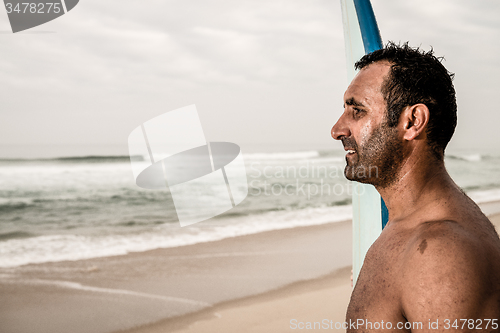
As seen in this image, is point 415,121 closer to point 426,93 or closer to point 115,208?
point 426,93

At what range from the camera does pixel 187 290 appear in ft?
13.8

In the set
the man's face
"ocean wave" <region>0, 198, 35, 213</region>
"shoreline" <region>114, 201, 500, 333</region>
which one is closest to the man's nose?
the man's face

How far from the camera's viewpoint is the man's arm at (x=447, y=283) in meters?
0.85

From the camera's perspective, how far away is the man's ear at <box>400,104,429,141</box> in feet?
4.15

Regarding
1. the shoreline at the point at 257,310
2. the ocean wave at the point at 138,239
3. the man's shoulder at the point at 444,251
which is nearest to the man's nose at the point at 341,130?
the man's shoulder at the point at 444,251

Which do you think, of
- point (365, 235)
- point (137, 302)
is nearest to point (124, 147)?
point (137, 302)

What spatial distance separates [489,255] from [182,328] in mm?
3000

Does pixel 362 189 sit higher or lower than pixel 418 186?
lower

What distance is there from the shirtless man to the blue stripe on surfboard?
135 centimetres

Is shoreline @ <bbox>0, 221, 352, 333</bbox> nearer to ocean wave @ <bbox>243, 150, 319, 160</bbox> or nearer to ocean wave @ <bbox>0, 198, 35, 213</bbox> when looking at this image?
ocean wave @ <bbox>0, 198, 35, 213</bbox>

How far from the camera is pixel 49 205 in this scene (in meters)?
10.3

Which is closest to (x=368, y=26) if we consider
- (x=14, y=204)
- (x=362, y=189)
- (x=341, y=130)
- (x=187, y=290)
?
(x=362, y=189)

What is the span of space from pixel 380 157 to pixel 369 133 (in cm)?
9

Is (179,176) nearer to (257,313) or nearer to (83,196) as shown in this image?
(83,196)
